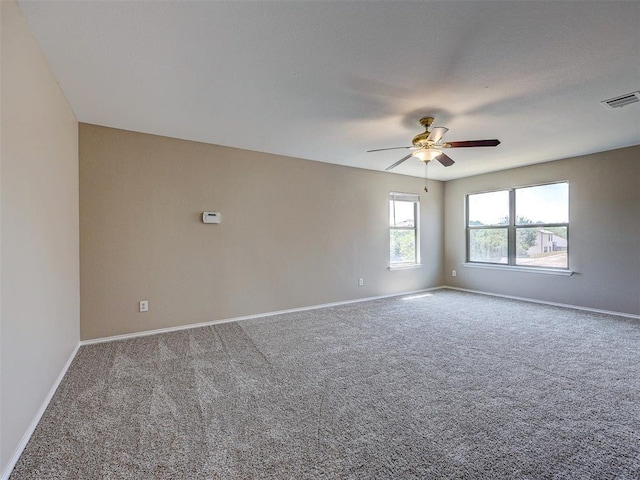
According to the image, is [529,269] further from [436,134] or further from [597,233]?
[436,134]

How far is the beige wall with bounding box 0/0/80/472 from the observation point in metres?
1.50

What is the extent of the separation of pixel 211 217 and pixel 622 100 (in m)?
4.47

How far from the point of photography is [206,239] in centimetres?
387

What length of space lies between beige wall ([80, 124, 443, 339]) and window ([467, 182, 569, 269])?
81.6 inches

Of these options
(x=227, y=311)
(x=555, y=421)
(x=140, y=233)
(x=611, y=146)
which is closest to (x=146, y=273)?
(x=140, y=233)

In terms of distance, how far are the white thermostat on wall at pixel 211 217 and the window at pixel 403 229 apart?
3.30 meters

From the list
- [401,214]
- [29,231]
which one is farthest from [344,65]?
[401,214]

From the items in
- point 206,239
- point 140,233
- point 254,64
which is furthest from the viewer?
point 206,239

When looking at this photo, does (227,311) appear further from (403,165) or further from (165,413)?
(403,165)

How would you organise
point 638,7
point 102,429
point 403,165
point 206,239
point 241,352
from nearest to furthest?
point 638,7 < point 102,429 < point 241,352 < point 206,239 < point 403,165

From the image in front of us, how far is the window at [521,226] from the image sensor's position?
482 cm

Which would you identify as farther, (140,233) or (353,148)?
(353,148)

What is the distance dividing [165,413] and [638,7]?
373cm

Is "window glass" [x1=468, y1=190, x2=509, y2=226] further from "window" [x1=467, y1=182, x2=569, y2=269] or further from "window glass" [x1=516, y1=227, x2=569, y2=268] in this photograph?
"window glass" [x1=516, y1=227, x2=569, y2=268]
